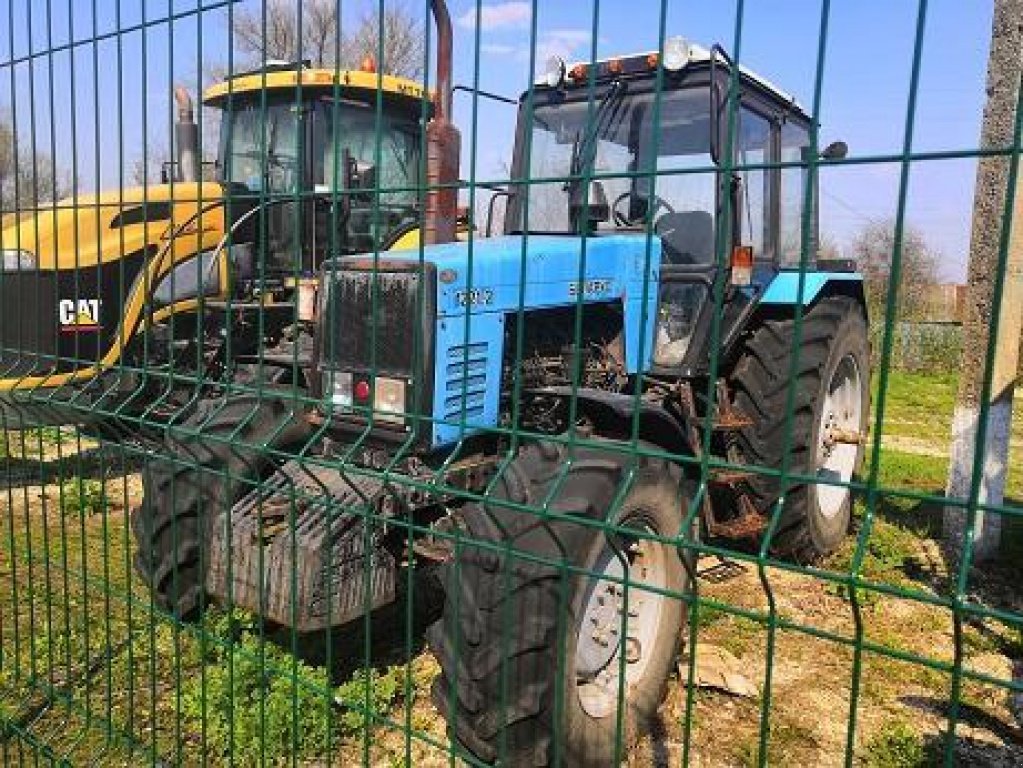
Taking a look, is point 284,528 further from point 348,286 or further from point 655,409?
point 655,409

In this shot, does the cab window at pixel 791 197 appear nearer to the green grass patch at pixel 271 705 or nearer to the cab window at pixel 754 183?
the cab window at pixel 754 183

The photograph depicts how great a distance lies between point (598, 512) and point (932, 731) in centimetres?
166

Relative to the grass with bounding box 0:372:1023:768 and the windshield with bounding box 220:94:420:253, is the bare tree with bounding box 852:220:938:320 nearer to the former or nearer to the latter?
the grass with bounding box 0:372:1023:768

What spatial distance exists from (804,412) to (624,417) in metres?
1.59

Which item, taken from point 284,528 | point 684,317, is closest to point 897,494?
point 284,528

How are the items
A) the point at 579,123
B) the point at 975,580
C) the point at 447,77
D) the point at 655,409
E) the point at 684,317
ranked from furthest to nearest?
the point at 975,580, the point at 579,123, the point at 684,317, the point at 447,77, the point at 655,409

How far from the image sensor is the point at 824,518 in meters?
4.70

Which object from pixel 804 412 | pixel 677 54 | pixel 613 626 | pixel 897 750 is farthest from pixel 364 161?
pixel 897 750

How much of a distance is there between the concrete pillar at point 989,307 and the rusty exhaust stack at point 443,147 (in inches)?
109

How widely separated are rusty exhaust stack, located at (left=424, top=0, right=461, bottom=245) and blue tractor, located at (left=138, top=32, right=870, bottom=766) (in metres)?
0.21

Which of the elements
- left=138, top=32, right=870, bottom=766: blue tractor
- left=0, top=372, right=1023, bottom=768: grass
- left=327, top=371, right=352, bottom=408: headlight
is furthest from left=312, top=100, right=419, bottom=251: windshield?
left=0, top=372, right=1023, bottom=768: grass

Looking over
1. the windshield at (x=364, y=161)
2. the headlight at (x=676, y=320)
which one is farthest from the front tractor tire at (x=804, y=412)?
the windshield at (x=364, y=161)

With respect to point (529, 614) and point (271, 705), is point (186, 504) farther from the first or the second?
point (529, 614)

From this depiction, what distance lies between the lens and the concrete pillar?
434 cm
